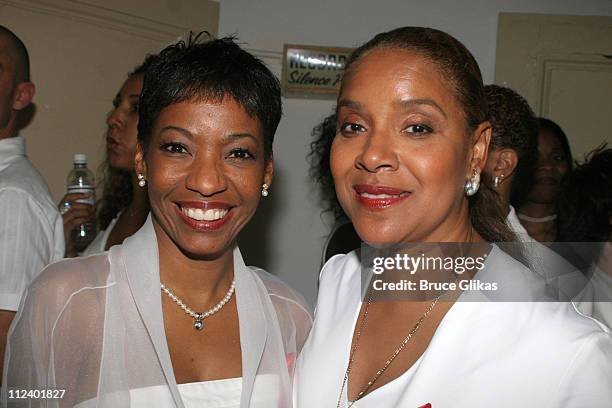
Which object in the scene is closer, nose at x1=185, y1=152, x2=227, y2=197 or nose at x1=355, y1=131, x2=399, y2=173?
nose at x1=355, y1=131, x2=399, y2=173

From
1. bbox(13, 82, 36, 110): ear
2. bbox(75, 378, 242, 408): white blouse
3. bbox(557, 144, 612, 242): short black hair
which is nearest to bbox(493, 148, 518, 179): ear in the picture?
bbox(557, 144, 612, 242): short black hair

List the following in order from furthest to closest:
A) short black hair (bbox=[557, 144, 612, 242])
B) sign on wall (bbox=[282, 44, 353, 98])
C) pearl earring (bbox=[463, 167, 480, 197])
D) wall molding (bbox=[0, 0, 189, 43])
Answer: sign on wall (bbox=[282, 44, 353, 98]) < wall molding (bbox=[0, 0, 189, 43]) < short black hair (bbox=[557, 144, 612, 242]) < pearl earring (bbox=[463, 167, 480, 197])

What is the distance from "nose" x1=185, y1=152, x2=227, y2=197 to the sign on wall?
7.69 ft

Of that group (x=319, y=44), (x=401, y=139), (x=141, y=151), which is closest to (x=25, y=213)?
(x=141, y=151)

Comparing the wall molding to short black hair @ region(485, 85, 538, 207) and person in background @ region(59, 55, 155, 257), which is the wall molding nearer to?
person in background @ region(59, 55, 155, 257)

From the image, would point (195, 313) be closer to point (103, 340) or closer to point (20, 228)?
point (103, 340)

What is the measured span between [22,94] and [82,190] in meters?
0.55

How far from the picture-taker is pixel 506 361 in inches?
52.2

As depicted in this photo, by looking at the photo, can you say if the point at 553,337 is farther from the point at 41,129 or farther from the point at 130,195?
the point at 41,129

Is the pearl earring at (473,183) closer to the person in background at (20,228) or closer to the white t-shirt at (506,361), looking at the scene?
the white t-shirt at (506,361)

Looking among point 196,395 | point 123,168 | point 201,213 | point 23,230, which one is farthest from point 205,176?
point 123,168

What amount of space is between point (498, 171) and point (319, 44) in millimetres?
1895

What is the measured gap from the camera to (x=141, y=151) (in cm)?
186

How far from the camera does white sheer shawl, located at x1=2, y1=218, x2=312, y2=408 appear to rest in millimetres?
1605
